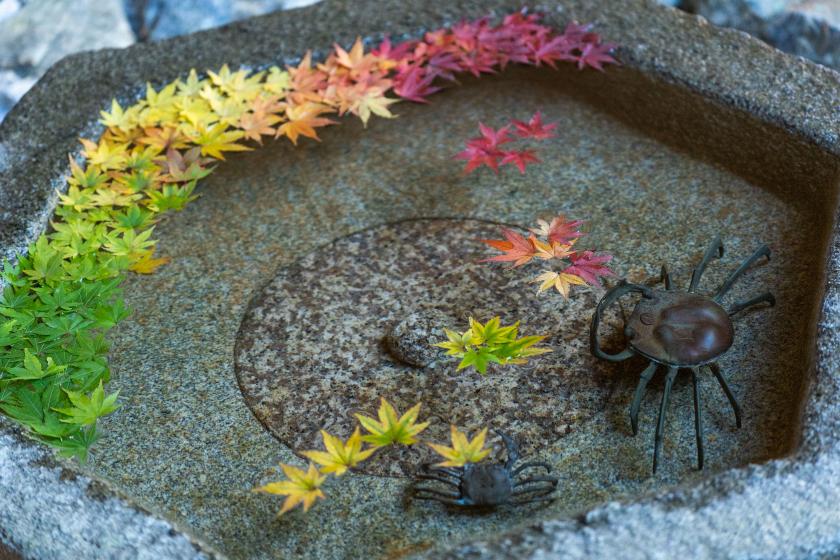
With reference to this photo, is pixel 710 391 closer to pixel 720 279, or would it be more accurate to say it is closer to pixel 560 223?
pixel 720 279

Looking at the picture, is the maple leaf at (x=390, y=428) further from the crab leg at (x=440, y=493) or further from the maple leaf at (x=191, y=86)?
the maple leaf at (x=191, y=86)

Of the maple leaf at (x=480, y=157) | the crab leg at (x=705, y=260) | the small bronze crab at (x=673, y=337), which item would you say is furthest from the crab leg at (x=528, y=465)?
the maple leaf at (x=480, y=157)

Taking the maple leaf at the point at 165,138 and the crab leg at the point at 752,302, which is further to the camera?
the maple leaf at the point at 165,138

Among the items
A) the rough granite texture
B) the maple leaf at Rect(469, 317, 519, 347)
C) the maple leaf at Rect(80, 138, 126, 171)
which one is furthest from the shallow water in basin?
the maple leaf at Rect(80, 138, 126, 171)

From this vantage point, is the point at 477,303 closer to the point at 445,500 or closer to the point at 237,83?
the point at 445,500

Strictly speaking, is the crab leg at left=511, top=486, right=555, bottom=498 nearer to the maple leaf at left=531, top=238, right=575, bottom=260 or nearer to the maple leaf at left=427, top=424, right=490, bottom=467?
the maple leaf at left=427, top=424, right=490, bottom=467

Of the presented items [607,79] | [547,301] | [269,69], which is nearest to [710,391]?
[547,301]
